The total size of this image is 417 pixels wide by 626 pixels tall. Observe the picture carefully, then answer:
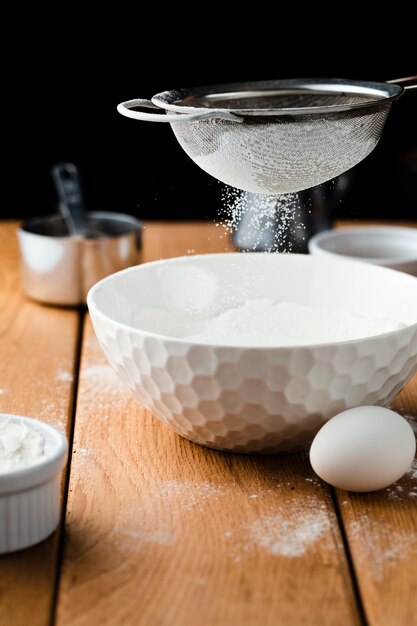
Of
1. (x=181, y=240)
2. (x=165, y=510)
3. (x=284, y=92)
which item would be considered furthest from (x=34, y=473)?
(x=181, y=240)

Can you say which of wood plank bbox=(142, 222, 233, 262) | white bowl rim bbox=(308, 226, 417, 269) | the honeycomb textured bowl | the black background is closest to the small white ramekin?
the honeycomb textured bowl

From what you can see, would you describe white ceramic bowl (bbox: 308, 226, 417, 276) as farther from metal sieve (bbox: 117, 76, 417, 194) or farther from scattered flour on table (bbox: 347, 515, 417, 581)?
scattered flour on table (bbox: 347, 515, 417, 581)

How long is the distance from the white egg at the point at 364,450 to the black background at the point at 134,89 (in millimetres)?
1413

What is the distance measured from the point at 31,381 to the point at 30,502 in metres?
0.38

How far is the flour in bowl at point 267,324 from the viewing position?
101 centimetres

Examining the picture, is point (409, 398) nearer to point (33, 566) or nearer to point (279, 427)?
point (279, 427)

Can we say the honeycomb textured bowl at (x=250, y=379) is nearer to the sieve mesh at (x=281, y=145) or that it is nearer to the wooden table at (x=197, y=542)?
the wooden table at (x=197, y=542)

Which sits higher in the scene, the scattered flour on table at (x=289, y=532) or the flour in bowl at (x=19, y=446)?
the flour in bowl at (x=19, y=446)

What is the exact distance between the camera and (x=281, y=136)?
0.96m

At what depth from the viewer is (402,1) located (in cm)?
224

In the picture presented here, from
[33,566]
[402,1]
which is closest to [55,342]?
[33,566]

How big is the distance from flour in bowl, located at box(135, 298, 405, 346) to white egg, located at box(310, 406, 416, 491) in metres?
0.21

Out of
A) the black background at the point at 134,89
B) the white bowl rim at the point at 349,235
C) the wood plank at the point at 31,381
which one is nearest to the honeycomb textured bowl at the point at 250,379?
the wood plank at the point at 31,381

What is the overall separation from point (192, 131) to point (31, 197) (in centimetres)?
156
